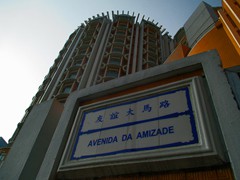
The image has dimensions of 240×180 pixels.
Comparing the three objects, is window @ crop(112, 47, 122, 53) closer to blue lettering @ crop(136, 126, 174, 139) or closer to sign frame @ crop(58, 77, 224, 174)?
sign frame @ crop(58, 77, 224, 174)

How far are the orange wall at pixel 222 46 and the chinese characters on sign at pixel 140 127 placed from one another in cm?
179

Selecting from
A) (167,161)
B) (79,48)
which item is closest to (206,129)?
(167,161)

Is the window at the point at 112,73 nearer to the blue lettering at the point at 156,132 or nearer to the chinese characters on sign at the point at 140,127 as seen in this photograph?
the chinese characters on sign at the point at 140,127

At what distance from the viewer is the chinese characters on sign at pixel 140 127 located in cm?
208

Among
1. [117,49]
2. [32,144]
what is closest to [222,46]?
[32,144]

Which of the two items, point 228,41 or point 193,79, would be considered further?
point 228,41

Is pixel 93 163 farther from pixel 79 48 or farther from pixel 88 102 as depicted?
pixel 79 48

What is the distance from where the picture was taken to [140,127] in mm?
2359

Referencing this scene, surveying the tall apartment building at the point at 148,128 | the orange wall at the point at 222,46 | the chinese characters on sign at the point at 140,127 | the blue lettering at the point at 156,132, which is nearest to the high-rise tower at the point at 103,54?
the orange wall at the point at 222,46

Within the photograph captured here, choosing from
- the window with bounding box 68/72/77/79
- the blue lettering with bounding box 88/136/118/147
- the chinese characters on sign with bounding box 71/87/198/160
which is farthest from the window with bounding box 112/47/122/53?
the blue lettering with bounding box 88/136/118/147

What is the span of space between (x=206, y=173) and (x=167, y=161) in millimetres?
347

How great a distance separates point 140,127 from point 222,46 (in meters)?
2.97

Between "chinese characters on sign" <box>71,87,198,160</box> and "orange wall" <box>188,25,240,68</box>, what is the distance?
1.79 metres

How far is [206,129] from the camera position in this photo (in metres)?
1.93
